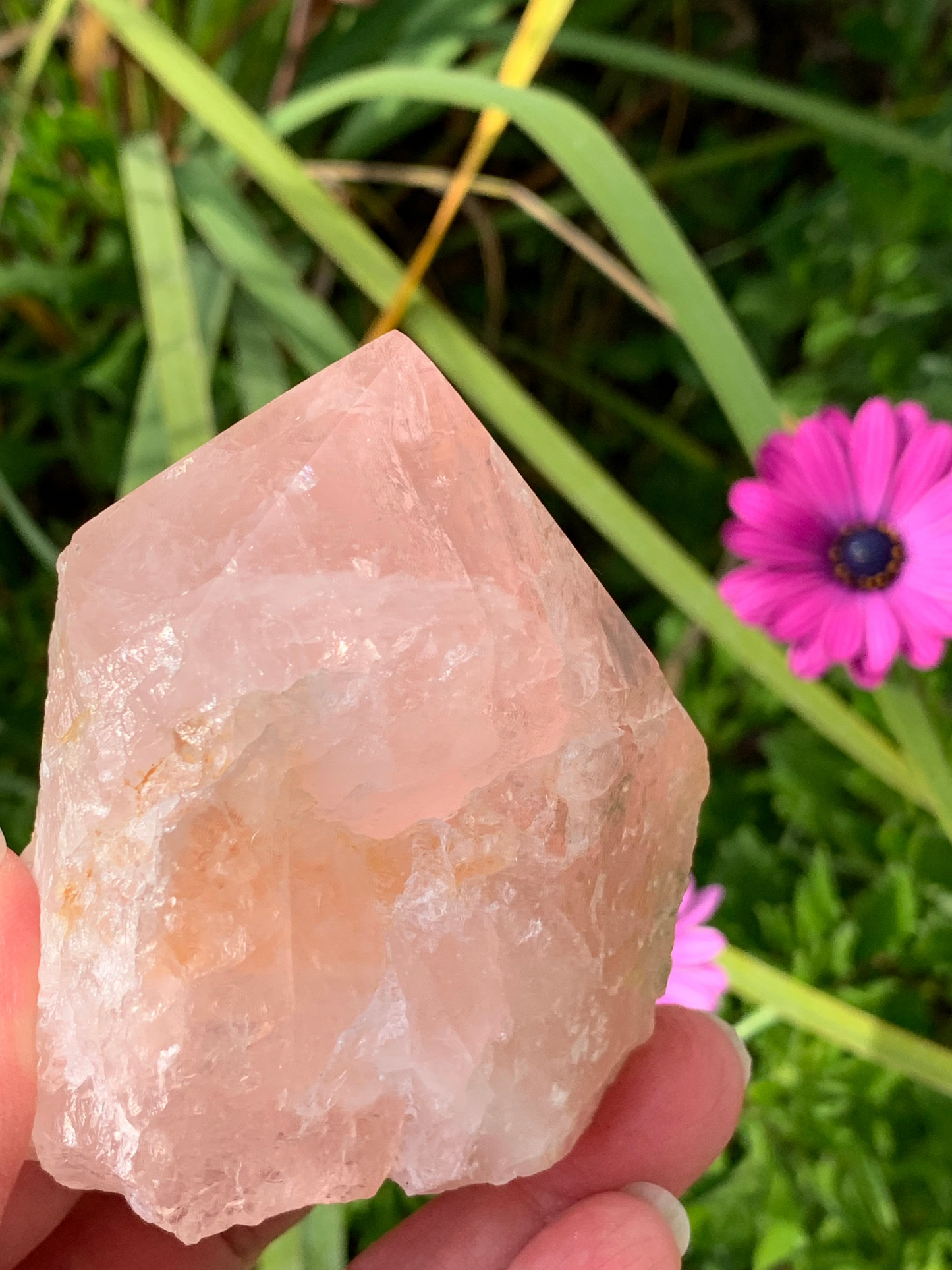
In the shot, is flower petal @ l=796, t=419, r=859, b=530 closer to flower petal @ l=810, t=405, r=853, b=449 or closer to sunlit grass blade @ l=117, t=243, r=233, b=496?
flower petal @ l=810, t=405, r=853, b=449

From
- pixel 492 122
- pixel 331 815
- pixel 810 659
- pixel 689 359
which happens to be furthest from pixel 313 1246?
pixel 689 359

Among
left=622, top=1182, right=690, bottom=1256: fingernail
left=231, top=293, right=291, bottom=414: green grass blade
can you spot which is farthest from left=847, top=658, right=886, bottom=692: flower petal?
left=231, top=293, right=291, bottom=414: green grass blade

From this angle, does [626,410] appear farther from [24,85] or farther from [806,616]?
[24,85]

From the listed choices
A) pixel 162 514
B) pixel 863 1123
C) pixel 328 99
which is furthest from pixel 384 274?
pixel 863 1123

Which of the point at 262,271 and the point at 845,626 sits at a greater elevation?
the point at 262,271

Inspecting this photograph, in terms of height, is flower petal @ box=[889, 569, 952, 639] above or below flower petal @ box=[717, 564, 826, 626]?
below

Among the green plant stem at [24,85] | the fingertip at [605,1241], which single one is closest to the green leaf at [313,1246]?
the fingertip at [605,1241]
